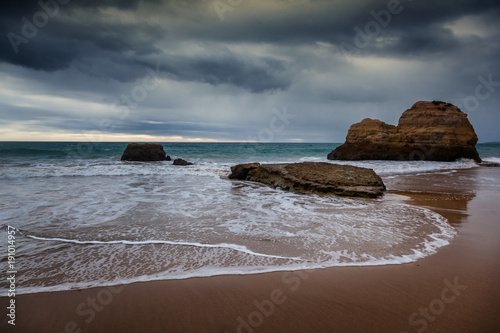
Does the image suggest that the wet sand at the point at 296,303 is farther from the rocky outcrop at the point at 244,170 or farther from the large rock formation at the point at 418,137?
the large rock formation at the point at 418,137

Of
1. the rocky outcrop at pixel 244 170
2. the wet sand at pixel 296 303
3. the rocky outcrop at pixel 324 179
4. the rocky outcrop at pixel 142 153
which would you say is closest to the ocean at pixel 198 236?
the wet sand at pixel 296 303

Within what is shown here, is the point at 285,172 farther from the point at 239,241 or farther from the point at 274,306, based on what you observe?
the point at 274,306

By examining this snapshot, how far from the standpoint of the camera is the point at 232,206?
623 cm

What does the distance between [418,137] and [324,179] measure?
21.5 metres

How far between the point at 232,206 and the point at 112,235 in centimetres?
275

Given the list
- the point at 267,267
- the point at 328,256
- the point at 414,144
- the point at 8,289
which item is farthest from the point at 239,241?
the point at 414,144

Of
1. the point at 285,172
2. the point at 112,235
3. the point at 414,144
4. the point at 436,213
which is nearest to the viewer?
the point at 112,235

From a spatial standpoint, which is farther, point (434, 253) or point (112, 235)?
point (112, 235)

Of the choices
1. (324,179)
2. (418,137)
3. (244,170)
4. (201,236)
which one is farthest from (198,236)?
(418,137)

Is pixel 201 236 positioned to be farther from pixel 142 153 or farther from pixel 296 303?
pixel 142 153

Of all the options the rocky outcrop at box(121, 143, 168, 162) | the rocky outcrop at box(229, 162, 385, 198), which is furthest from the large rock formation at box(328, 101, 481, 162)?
the rocky outcrop at box(121, 143, 168, 162)

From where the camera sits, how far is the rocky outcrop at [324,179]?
7.75 meters

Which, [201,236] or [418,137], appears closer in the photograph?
[201,236]

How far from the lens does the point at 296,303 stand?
2363 mm
